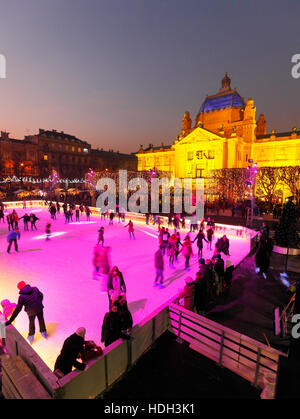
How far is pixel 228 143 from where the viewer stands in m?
48.0

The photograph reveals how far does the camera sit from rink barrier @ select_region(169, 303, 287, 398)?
3.37 meters

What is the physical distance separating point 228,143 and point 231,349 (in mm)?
49907

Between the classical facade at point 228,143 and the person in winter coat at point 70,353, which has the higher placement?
the classical facade at point 228,143

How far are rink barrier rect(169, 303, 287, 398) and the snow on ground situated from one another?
138 cm

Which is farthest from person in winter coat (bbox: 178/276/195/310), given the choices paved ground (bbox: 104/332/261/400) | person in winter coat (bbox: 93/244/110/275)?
person in winter coat (bbox: 93/244/110/275)

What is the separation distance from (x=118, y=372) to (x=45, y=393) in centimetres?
116

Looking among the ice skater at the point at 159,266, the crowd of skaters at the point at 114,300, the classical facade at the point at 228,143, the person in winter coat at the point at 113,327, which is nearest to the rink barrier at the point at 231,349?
the crowd of skaters at the point at 114,300

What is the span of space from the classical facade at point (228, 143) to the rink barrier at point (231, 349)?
4278 cm

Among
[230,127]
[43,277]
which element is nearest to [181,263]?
[43,277]

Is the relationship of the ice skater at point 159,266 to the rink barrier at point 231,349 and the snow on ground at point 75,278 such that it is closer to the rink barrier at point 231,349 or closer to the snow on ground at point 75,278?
the snow on ground at point 75,278

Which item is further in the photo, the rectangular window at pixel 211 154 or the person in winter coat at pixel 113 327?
the rectangular window at pixel 211 154

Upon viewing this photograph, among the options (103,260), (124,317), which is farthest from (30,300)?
(103,260)

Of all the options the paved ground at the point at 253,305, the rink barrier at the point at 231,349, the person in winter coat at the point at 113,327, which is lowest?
the paved ground at the point at 253,305

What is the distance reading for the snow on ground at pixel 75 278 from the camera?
5.17 meters
